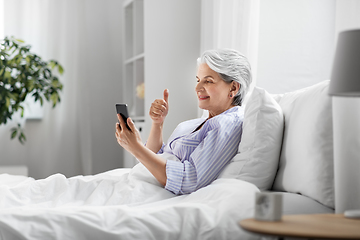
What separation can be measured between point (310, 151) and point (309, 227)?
48cm

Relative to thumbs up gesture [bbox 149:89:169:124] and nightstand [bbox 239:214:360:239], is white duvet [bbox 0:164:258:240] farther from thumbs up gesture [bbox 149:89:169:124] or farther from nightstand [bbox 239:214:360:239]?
thumbs up gesture [bbox 149:89:169:124]

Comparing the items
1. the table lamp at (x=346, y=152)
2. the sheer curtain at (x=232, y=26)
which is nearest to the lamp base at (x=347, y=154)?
the table lamp at (x=346, y=152)

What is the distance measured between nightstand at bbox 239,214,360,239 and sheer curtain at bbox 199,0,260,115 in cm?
153

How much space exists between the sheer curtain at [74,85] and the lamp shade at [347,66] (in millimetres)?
3317

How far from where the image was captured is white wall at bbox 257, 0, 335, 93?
7.61ft

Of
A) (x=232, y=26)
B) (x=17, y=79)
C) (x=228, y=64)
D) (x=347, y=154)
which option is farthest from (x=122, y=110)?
Result: (x=17, y=79)

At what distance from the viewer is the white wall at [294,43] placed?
7.61 feet

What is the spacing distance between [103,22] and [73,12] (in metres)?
0.31

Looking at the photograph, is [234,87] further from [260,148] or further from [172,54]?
[172,54]

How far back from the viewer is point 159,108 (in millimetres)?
1814

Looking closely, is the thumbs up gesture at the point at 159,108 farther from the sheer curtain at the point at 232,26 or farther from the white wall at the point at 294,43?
the white wall at the point at 294,43

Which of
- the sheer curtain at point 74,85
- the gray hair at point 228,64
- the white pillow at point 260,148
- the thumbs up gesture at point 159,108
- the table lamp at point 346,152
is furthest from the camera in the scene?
the sheer curtain at point 74,85

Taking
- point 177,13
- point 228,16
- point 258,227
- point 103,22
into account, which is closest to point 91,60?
point 103,22

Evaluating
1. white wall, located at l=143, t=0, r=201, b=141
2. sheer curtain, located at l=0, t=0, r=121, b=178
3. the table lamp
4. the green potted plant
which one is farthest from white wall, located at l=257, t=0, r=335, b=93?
sheer curtain, located at l=0, t=0, r=121, b=178
